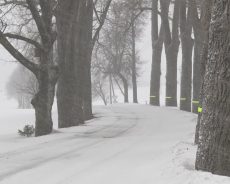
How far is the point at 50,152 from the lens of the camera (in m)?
12.0

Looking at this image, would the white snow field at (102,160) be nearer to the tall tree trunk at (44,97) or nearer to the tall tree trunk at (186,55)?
the tall tree trunk at (44,97)

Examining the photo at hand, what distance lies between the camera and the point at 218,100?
780 cm

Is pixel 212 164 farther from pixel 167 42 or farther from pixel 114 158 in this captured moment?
pixel 167 42

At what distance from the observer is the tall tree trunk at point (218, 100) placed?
7.71 m

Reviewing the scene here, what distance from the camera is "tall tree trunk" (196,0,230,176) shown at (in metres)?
7.71

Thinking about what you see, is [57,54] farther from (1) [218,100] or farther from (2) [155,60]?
(2) [155,60]

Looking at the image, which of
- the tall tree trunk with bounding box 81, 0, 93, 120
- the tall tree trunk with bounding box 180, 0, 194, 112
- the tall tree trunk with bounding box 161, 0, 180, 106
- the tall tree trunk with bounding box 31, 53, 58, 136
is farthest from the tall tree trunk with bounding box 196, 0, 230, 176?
the tall tree trunk with bounding box 161, 0, 180, 106

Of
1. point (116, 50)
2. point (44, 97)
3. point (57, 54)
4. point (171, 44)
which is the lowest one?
point (44, 97)

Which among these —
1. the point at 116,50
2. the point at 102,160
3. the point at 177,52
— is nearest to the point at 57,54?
the point at 102,160

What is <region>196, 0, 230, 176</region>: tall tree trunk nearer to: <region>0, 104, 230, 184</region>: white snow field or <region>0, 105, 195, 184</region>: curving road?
<region>0, 104, 230, 184</region>: white snow field

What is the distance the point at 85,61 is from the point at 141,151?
488 inches

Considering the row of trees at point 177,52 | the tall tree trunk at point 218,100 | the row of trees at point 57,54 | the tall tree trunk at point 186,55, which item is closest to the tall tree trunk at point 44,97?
the row of trees at point 57,54

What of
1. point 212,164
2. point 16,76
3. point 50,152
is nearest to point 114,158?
point 50,152

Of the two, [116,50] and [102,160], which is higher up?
[116,50]
